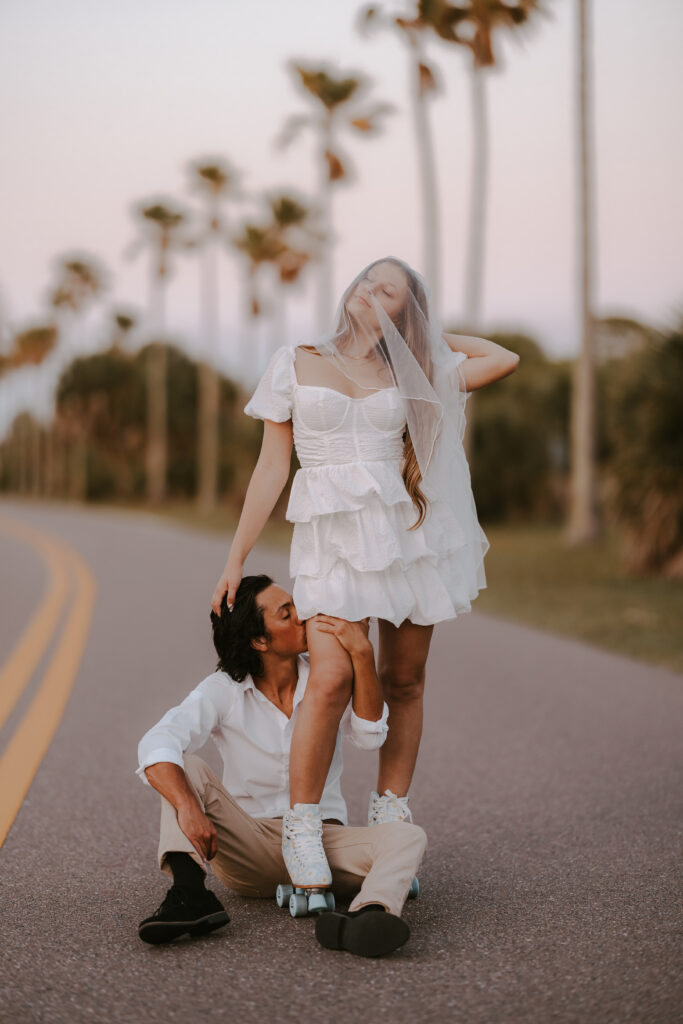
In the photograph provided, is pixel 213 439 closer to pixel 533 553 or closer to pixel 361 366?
pixel 533 553

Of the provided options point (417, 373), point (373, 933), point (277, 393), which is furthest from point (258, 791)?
point (417, 373)

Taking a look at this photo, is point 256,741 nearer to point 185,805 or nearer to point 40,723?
point 185,805

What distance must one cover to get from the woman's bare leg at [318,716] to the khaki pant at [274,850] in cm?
15

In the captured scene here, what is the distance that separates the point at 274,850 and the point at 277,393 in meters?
1.35

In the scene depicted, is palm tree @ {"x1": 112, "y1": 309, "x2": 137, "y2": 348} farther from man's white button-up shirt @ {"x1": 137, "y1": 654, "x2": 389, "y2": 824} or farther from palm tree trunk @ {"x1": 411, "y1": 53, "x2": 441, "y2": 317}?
man's white button-up shirt @ {"x1": 137, "y1": 654, "x2": 389, "y2": 824}

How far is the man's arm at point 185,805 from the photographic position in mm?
3508

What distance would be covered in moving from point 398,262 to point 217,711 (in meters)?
1.48

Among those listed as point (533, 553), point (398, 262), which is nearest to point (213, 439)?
point (533, 553)

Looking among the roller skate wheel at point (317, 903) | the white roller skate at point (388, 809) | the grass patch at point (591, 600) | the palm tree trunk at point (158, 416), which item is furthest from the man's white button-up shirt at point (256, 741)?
the palm tree trunk at point (158, 416)

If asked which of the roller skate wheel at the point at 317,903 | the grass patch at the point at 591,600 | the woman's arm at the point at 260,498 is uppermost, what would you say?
the woman's arm at the point at 260,498

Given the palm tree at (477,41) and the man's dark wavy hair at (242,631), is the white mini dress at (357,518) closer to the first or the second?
the man's dark wavy hair at (242,631)

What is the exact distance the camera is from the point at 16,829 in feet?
15.5

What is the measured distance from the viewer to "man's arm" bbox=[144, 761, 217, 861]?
3508 mm

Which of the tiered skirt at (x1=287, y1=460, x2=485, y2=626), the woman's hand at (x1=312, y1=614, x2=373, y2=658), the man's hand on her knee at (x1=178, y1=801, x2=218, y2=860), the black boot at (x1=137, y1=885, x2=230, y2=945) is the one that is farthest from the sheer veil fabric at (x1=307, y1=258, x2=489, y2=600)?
the black boot at (x1=137, y1=885, x2=230, y2=945)
